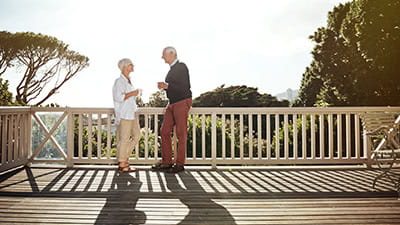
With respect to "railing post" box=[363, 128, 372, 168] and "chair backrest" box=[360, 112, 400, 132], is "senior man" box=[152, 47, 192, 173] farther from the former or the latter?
"railing post" box=[363, 128, 372, 168]

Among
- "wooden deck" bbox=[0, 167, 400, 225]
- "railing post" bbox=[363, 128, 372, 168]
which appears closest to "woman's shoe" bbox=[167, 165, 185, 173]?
"wooden deck" bbox=[0, 167, 400, 225]

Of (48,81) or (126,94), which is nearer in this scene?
(126,94)

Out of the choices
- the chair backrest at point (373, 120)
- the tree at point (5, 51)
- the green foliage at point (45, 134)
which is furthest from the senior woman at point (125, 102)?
the tree at point (5, 51)

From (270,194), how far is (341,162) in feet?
6.78

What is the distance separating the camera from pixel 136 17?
28.6 ft

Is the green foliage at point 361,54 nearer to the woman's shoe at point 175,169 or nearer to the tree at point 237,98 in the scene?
the woman's shoe at point 175,169

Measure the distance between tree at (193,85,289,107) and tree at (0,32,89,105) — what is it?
10.5 metres

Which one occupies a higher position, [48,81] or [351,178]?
[48,81]

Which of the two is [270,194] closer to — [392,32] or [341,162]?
[341,162]

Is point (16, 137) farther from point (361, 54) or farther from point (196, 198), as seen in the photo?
point (361, 54)

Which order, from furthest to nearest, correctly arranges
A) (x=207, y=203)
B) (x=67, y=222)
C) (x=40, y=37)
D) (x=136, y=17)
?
(x=40, y=37) → (x=136, y=17) → (x=207, y=203) → (x=67, y=222)

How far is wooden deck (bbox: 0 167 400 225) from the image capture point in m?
2.42

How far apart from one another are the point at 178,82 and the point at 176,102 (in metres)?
0.24

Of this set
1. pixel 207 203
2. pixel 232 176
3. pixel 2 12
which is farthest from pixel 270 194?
pixel 2 12
